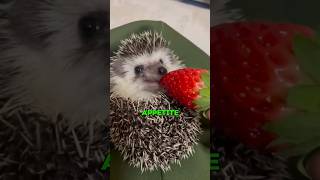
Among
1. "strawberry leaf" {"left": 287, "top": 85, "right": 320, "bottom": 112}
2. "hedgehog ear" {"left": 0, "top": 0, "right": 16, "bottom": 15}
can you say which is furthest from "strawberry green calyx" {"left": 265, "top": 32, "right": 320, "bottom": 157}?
"hedgehog ear" {"left": 0, "top": 0, "right": 16, "bottom": 15}

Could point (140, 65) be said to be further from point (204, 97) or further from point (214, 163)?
point (214, 163)

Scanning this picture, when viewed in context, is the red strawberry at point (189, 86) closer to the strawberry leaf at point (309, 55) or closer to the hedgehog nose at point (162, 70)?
the hedgehog nose at point (162, 70)

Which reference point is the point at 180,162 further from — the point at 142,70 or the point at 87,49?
the point at 87,49

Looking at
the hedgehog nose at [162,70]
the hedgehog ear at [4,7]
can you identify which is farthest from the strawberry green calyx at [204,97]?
the hedgehog ear at [4,7]

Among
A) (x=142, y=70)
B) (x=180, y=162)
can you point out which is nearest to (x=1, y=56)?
(x=142, y=70)

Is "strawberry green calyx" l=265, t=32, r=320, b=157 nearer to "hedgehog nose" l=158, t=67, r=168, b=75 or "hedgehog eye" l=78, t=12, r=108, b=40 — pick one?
"hedgehog nose" l=158, t=67, r=168, b=75

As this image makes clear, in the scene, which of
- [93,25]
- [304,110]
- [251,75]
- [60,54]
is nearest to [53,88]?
[60,54]

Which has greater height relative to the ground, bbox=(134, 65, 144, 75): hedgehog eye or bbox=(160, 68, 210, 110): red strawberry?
bbox=(134, 65, 144, 75): hedgehog eye
